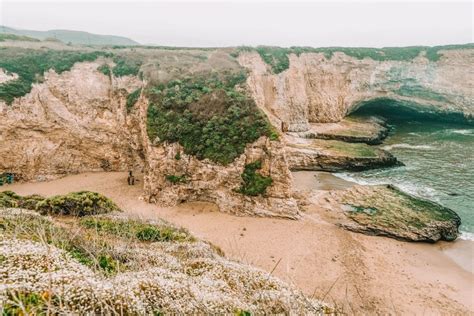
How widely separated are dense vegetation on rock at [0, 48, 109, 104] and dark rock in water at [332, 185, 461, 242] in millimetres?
25473

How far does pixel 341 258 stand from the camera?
16.6 meters

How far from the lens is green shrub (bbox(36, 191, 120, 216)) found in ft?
53.1

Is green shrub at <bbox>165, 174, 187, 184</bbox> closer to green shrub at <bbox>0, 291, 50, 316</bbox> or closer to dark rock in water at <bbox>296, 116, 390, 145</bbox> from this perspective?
green shrub at <bbox>0, 291, 50, 316</bbox>

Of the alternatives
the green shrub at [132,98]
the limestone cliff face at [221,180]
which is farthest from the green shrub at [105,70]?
the limestone cliff face at [221,180]

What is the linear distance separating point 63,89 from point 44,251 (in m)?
23.7

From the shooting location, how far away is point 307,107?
39594mm

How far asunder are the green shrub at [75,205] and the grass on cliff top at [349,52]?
85.7 feet

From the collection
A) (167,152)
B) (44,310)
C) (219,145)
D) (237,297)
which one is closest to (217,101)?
(219,145)

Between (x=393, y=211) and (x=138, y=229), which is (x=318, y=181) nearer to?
(x=393, y=211)

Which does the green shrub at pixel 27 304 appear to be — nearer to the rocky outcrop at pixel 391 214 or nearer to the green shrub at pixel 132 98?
the rocky outcrop at pixel 391 214

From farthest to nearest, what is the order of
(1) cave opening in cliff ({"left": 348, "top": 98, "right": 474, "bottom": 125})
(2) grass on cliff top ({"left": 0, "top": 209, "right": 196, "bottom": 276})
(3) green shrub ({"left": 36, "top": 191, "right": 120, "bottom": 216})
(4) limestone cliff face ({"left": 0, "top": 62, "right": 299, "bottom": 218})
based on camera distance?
(1) cave opening in cliff ({"left": 348, "top": 98, "right": 474, "bottom": 125}) < (4) limestone cliff face ({"left": 0, "top": 62, "right": 299, "bottom": 218}) < (3) green shrub ({"left": 36, "top": 191, "right": 120, "bottom": 216}) < (2) grass on cliff top ({"left": 0, "top": 209, "right": 196, "bottom": 276})

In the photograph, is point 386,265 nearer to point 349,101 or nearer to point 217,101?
point 217,101

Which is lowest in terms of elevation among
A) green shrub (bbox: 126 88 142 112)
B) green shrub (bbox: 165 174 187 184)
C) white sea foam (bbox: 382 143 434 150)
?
green shrub (bbox: 165 174 187 184)

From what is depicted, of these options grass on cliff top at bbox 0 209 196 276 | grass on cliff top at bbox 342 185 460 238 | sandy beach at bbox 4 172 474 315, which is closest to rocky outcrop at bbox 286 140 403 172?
grass on cliff top at bbox 342 185 460 238
